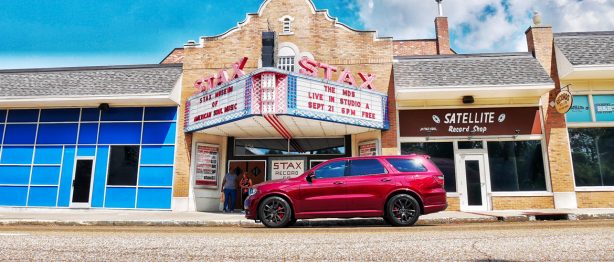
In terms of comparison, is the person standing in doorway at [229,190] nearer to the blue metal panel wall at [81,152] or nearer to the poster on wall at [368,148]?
the blue metal panel wall at [81,152]

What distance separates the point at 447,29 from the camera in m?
26.5

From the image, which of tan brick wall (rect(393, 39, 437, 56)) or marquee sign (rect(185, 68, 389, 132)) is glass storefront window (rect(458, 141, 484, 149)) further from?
tan brick wall (rect(393, 39, 437, 56))

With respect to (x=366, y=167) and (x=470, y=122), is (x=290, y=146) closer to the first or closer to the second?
(x=470, y=122)

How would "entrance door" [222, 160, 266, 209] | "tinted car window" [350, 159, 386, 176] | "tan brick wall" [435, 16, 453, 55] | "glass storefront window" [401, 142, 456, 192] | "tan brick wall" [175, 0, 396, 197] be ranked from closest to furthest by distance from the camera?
"tinted car window" [350, 159, 386, 176] < "glass storefront window" [401, 142, 456, 192] < "tan brick wall" [175, 0, 396, 197] < "entrance door" [222, 160, 266, 209] < "tan brick wall" [435, 16, 453, 55]

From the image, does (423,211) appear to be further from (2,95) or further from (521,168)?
(2,95)

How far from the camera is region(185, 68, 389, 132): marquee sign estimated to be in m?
11.9

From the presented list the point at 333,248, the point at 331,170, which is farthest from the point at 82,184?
the point at 333,248

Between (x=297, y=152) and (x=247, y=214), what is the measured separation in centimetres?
746

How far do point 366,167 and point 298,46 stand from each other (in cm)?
873

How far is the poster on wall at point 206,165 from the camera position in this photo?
15.4m

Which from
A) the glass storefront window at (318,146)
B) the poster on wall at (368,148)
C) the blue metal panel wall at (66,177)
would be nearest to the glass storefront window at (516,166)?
the poster on wall at (368,148)

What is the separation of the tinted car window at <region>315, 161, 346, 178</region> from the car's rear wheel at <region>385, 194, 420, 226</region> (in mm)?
1317

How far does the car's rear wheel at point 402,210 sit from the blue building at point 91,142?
1008 centimetres

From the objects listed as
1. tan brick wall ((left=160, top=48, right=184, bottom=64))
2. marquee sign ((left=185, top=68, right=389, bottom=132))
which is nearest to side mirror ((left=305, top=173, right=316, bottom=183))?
marquee sign ((left=185, top=68, right=389, bottom=132))
